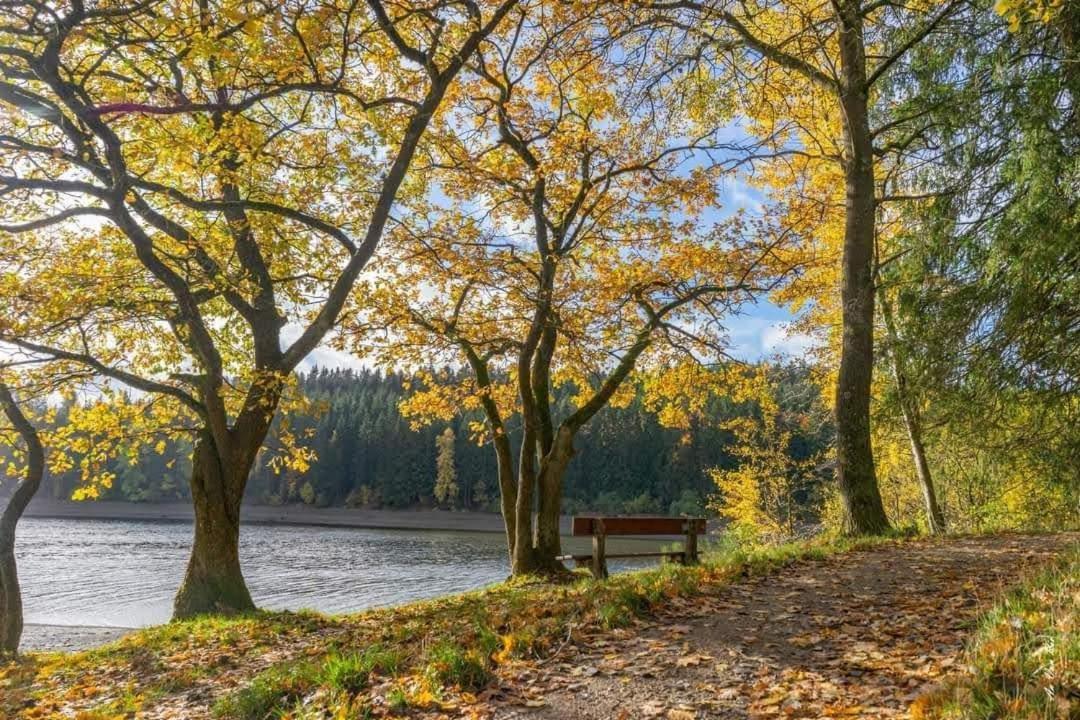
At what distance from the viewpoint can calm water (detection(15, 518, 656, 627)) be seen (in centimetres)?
2374

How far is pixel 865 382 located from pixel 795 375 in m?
5.76

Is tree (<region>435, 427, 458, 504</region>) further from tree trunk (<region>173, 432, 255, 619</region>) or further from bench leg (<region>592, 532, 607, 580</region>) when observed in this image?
bench leg (<region>592, 532, 607, 580</region>)

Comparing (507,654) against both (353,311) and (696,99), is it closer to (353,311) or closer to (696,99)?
(353,311)

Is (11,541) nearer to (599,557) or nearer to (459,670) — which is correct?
(599,557)

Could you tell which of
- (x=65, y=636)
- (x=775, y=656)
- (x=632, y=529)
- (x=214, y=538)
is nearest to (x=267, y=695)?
(x=775, y=656)

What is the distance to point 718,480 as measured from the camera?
92.5ft

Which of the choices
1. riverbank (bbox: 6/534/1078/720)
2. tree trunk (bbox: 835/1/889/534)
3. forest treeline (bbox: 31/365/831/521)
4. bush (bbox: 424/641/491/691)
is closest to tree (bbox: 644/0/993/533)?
tree trunk (bbox: 835/1/889/534)

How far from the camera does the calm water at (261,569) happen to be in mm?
23741

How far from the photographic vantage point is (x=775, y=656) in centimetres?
415

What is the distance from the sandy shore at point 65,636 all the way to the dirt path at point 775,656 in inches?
628

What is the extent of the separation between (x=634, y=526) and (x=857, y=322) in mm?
4223

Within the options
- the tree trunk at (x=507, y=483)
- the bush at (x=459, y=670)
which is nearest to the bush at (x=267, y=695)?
the bush at (x=459, y=670)

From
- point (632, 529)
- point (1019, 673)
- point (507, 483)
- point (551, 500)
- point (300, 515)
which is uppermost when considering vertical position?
point (507, 483)

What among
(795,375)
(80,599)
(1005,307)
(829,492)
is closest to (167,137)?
(1005,307)
